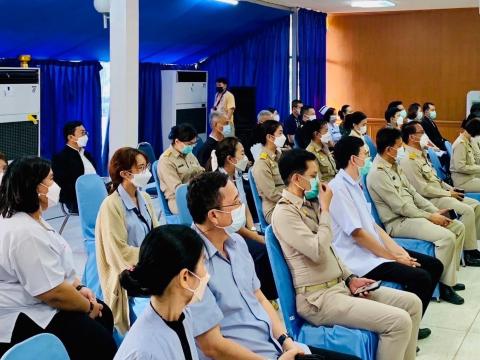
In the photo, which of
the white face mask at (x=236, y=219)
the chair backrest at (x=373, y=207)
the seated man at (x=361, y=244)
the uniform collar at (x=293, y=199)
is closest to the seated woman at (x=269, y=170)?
the chair backrest at (x=373, y=207)

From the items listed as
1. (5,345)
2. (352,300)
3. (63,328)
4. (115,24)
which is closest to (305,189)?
(352,300)

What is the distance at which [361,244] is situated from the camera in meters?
3.76

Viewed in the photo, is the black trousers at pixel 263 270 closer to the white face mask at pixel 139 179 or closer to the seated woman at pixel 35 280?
the white face mask at pixel 139 179

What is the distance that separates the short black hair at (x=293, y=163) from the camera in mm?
3268

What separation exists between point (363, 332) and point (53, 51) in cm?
660

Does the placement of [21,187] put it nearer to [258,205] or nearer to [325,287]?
[325,287]

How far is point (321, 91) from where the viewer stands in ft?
40.2

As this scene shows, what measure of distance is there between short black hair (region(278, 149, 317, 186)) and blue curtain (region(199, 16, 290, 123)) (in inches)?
324

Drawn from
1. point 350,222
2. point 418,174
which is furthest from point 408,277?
point 418,174

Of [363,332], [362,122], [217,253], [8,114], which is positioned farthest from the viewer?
[362,122]

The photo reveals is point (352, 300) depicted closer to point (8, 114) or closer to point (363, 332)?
point (363, 332)

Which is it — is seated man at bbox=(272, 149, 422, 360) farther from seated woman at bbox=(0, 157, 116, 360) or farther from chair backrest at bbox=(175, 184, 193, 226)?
chair backrest at bbox=(175, 184, 193, 226)

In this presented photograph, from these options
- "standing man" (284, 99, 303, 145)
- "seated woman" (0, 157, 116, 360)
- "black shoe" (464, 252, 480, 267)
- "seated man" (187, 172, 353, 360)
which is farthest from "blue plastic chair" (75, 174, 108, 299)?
"standing man" (284, 99, 303, 145)

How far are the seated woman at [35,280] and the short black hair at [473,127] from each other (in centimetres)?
497
